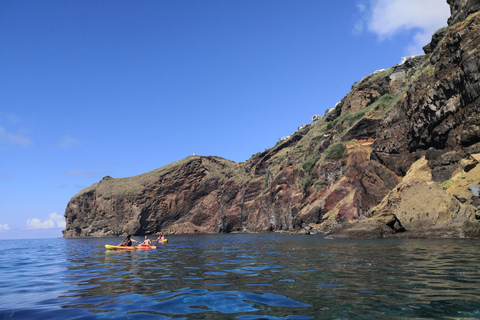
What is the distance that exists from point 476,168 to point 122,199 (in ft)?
382

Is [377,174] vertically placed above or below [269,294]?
above

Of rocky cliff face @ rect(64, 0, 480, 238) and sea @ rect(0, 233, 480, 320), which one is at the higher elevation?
rocky cliff face @ rect(64, 0, 480, 238)

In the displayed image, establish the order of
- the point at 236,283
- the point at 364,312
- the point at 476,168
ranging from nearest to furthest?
the point at 364,312, the point at 236,283, the point at 476,168

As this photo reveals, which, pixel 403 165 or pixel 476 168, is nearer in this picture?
pixel 476 168

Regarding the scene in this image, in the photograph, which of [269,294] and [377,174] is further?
[377,174]

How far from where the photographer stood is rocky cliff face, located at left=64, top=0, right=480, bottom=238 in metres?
27.7

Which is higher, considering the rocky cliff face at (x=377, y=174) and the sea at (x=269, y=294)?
the rocky cliff face at (x=377, y=174)

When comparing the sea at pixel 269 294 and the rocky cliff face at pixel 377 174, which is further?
the rocky cliff face at pixel 377 174

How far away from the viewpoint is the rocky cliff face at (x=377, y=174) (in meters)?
27.7

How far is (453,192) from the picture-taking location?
2673cm

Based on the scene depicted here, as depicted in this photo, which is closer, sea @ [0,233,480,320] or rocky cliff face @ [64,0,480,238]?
sea @ [0,233,480,320]

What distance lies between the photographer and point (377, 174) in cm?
4381

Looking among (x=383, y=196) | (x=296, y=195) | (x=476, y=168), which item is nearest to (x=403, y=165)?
(x=383, y=196)

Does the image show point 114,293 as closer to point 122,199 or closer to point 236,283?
point 236,283
